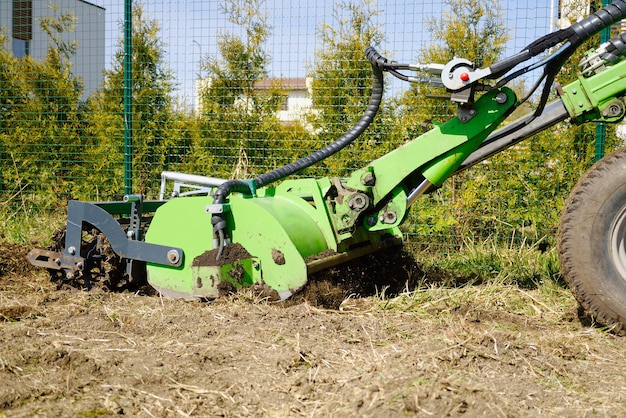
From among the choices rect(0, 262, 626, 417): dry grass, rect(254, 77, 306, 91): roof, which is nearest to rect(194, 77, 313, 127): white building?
rect(254, 77, 306, 91): roof

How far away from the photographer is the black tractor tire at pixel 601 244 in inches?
138

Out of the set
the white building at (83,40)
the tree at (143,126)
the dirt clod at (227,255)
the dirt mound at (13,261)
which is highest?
the white building at (83,40)

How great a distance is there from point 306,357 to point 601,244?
1.60 meters

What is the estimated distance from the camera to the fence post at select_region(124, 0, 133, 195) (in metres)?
7.03

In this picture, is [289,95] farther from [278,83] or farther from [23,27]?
[23,27]

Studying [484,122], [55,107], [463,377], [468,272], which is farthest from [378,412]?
[55,107]

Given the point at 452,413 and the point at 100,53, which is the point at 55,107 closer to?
the point at 100,53

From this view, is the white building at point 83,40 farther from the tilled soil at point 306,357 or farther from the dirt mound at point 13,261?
the tilled soil at point 306,357

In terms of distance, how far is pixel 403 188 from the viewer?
4.07 m

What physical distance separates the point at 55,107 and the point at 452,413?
22.4ft

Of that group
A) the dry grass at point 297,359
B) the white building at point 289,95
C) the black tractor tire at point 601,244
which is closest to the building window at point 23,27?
the white building at point 289,95

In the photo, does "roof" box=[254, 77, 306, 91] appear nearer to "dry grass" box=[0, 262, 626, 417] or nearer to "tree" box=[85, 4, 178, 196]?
"tree" box=[85, 4, 178, 196]

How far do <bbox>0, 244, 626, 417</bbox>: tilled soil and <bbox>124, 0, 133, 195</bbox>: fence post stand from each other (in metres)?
2.85

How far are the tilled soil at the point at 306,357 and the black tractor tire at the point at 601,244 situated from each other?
0.16m
